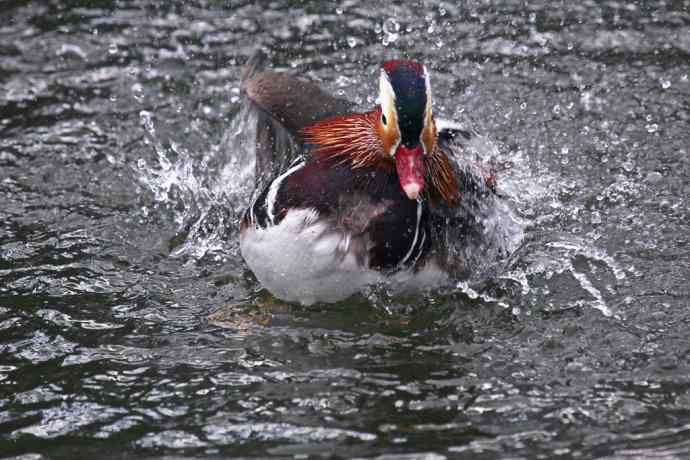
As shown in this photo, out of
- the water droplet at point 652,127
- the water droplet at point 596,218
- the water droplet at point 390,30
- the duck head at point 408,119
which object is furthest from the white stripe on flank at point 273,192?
the water droplet at point 390,30

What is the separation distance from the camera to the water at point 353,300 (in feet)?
13.8

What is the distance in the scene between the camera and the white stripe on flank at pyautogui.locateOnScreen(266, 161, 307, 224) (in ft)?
15.4

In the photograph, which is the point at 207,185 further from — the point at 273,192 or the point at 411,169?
the point at 411,169

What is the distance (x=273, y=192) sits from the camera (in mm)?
4777

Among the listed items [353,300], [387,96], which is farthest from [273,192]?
[387,96]

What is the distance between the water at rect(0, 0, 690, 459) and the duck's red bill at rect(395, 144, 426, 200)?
627 millimetres

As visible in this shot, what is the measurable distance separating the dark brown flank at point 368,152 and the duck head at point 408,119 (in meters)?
0.14

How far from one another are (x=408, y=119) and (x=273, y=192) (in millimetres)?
767

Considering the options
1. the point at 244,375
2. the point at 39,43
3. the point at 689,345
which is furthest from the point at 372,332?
the point at 39,43

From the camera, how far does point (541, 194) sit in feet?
19.8

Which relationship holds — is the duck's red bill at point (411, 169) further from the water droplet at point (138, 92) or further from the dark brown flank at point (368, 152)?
the water droplet at point (138, 92)

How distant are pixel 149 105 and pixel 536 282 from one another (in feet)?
10.6

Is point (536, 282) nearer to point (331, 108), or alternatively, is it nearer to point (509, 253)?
point (509, 253)

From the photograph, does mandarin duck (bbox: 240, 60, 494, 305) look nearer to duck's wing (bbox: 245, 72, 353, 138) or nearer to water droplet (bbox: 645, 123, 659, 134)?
duck's wing (bbox: 245, 72, 353, 138)
